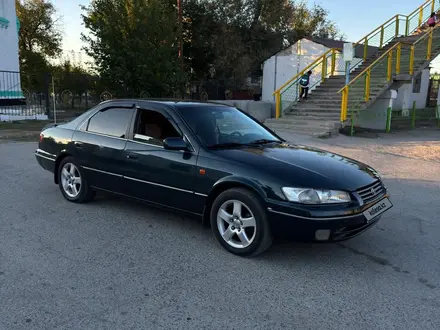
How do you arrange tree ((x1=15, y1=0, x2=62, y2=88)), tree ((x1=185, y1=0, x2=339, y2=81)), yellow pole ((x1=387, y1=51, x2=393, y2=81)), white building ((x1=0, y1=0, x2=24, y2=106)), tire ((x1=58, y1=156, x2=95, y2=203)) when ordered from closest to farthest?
tire ((x1=58, y1=156, x2=95, y2=203)), yellow pole ((x1=387, y1=51, x2=393, y2=81)), white building ((x1=0, y1=0, x2=24, y2=106)), tree ((x1=185, y1=0, x2=339, y2=81)), tree ((x1=15, y1=0, x2=62, y2=88))

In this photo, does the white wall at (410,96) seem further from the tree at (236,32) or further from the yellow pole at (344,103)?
the yellow pole at (344,103)

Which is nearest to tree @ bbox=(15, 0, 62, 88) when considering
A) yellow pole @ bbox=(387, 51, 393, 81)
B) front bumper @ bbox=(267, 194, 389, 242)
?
yellow pole @ bbox=(387, 51, 393, 81)

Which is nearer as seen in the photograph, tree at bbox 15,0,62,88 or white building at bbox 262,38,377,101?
white building at bbox 262,38,377,101

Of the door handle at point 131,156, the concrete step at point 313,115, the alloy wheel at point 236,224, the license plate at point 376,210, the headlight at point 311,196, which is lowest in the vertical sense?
the alloy wheel at point 236,224

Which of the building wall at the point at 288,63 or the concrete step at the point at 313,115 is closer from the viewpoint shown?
the concrete step at the point at 313,115

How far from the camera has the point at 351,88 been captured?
16.7 meters

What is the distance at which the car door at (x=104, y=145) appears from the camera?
508cm

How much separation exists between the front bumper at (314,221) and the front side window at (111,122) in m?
2.34

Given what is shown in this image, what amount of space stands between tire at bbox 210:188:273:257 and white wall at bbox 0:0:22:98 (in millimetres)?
19131

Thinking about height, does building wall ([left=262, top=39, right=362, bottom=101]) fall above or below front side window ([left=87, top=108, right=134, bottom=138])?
above

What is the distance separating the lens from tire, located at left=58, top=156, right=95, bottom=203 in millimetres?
5570

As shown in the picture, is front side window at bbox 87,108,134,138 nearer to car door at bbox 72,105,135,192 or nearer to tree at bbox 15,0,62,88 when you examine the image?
car door at bbox 72,105,135,192

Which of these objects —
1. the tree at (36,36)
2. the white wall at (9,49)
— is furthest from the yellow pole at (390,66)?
the tree at (36,36)

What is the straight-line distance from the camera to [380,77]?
1675cm
